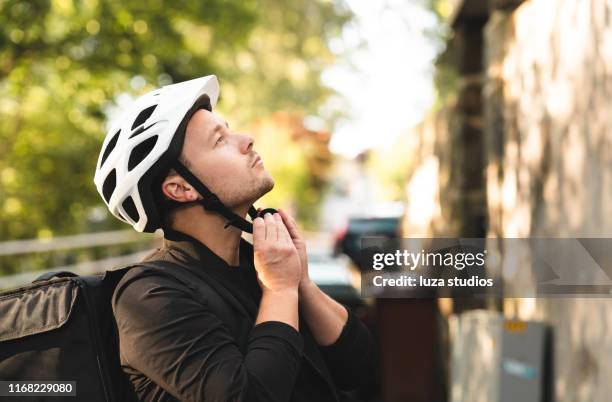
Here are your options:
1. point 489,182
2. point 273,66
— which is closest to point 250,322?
point 489,182

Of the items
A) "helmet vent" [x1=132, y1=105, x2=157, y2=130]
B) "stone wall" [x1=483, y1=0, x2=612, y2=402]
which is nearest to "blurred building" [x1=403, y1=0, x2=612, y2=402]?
"stone wall" [x1=483, y1=0, x2=612, y2=402]

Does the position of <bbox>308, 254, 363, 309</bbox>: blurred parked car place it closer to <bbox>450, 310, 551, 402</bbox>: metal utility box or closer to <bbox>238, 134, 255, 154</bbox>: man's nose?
<bbox>450, 310, 551, 402</bbox>: metal utility box

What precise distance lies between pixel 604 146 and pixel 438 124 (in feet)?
21.5

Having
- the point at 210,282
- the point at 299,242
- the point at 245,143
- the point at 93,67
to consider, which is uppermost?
the point at 93,67

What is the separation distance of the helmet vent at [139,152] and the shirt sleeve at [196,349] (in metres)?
0.35

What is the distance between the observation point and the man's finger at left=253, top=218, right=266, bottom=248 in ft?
7.61

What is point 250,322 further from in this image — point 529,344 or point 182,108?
point 529,344

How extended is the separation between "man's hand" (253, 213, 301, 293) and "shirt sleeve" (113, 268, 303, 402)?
138 mm

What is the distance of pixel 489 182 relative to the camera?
26.4 feet

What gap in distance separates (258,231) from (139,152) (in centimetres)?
37

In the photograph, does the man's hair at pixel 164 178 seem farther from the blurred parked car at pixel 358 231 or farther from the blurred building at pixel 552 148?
the blurred parked car at pixel 358 231

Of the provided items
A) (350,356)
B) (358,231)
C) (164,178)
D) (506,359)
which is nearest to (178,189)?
(164,178)

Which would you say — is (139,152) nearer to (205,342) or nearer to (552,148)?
(205,342)

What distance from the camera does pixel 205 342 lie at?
2080 millimetres
